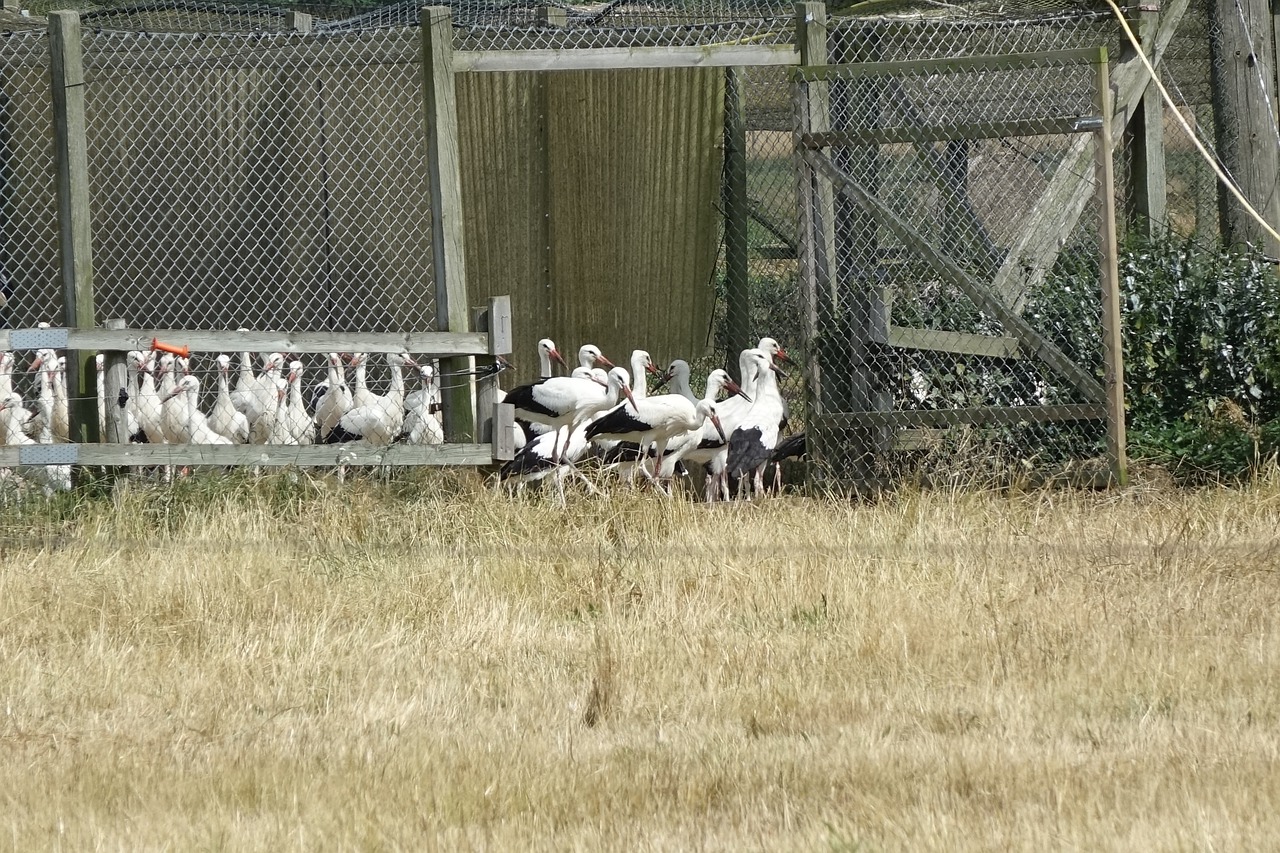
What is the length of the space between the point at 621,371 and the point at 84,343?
316 cm

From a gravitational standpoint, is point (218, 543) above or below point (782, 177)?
below

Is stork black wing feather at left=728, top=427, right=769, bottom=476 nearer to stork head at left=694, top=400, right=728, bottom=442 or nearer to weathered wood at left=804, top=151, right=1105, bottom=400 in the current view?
stork head at left=694, top=400, right=728, bottom=442

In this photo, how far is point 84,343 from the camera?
8.22 metres

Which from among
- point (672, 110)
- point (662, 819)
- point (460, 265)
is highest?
point (672, 110)

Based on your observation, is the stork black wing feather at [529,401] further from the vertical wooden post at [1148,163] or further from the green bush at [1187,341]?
the vertical wooden post at [1148,163]

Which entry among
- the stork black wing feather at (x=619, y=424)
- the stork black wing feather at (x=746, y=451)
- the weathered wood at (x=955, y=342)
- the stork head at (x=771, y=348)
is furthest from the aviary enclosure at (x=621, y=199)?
the stork black wing feather at (x=619, y=424)

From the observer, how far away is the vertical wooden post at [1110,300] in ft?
26.5

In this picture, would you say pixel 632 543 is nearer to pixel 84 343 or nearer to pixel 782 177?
pixel 84 343

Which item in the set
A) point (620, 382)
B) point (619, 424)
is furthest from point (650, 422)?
point (620, 382)

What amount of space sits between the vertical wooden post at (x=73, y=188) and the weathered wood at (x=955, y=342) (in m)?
4.21

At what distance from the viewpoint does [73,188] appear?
8.40 metres

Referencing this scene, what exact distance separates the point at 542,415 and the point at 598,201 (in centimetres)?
153

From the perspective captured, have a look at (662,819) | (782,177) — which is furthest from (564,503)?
(782,177)

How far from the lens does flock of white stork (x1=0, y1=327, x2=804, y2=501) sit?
392 inches
